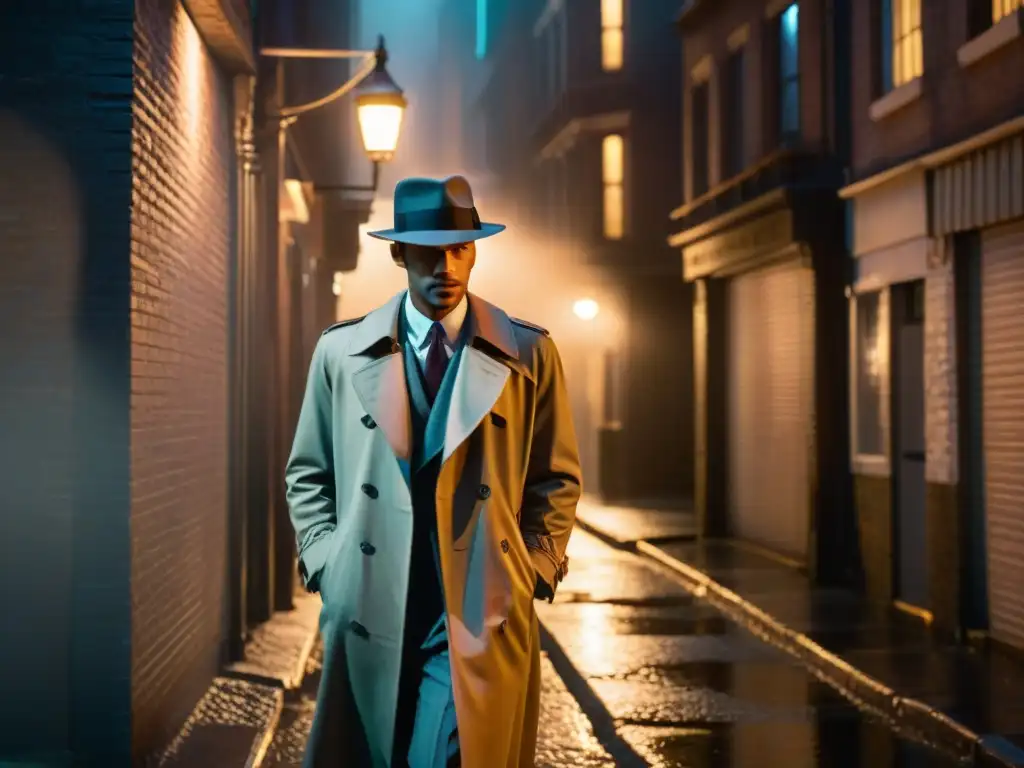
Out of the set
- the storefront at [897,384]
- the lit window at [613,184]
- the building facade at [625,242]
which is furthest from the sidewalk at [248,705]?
the lit window at [613,184]

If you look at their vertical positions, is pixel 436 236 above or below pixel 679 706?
above

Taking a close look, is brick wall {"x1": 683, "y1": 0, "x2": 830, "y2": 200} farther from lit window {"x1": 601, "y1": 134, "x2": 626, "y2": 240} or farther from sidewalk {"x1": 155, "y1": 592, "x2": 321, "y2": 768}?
lit window {"x1": 601, "y1": 134, "x2": 626, "y2": 240}

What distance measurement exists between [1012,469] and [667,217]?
2104 cm

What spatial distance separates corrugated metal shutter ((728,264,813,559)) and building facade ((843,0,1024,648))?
6.42 feet

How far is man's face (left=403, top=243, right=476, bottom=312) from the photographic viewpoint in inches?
159

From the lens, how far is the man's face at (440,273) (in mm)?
4039

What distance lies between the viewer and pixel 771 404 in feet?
62.4

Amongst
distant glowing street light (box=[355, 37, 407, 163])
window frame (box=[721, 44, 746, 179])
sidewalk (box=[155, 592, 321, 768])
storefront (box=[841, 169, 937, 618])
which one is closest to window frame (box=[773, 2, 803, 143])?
window frame (box=[721, 44, 746, 179])

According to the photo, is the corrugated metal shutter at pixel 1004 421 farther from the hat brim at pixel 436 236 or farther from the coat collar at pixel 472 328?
the hat brim at pixel 436 236

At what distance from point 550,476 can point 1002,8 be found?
837 centimetres

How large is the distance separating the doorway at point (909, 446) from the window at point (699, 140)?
9037 millimetres

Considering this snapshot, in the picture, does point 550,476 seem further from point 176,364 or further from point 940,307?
point 940,307

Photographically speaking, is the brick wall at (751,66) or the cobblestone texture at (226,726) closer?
the cobblestone texture at (226,726)

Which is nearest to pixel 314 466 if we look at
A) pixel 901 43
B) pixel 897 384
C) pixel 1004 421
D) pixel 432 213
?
pixel 432 213
